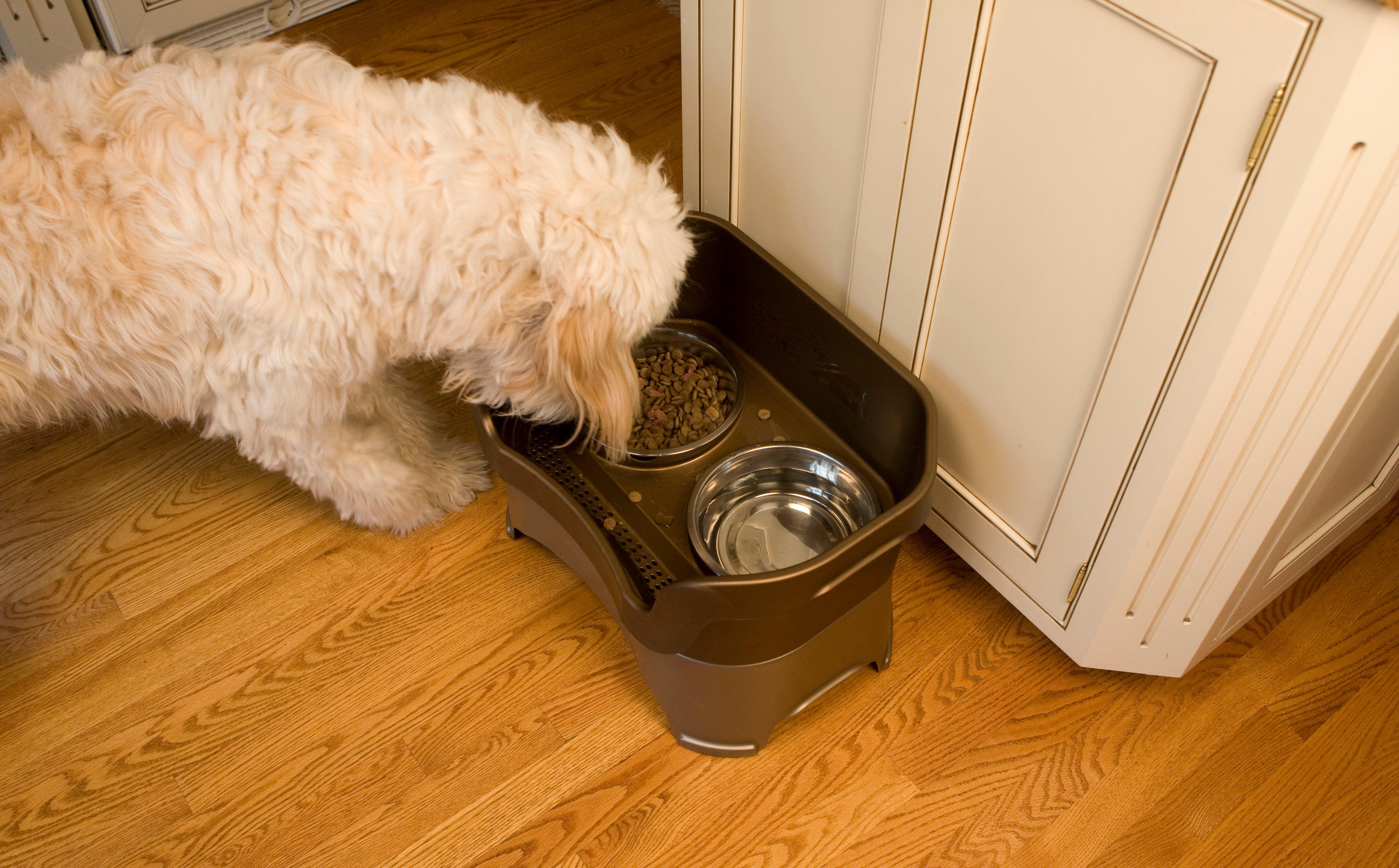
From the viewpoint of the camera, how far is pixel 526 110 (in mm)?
1069

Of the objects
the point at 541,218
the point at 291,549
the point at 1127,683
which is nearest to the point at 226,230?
the point at 541,218

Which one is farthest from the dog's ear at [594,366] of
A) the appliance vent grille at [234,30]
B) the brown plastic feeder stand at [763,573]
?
the appliance vent grille at [234,30]

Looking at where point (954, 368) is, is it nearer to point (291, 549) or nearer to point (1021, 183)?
point (1021, 183)

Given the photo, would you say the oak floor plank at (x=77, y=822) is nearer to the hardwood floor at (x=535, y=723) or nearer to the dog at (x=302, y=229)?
the hardwood floor at (x=535, y=723)

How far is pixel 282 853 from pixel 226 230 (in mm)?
718

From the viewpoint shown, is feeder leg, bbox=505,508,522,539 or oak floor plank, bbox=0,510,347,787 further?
feeder leg, bbox=505,508,522,539

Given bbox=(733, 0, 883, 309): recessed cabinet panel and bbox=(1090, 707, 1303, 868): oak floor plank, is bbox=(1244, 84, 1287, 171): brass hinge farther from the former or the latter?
bbox=(1090, 707, 1303, 868): oak floor plank

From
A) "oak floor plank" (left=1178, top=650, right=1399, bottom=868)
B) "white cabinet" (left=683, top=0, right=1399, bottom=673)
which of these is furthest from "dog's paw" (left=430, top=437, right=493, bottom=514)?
"oak floor plank" (left=1178, top=650, right=1399, bottom=868)

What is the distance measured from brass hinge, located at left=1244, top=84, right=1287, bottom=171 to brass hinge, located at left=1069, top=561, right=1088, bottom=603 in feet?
1.72

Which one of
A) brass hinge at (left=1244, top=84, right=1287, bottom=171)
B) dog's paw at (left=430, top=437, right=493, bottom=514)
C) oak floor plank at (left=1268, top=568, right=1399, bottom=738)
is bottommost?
oak floor plank at (left=1268, top=568, right=1399, bottom=738)

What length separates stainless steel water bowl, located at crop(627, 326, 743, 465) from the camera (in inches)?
54.1

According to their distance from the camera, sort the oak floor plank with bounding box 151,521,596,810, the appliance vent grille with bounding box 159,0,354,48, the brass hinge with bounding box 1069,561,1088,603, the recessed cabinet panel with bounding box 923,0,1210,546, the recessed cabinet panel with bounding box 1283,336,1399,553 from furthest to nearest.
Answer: the appliance vent grille with bounding box 159,0,354,48, the oak floor plank with bounding box 151,521,596,810, the brass hinge with bounding box 1069,561,1088,603, the recessed cabinet panel with bounding box 1283,336,1399,553, the recessed cabinet panel with bounding box 923,0,1210,546

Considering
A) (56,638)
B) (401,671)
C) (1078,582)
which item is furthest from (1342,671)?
(56,638)

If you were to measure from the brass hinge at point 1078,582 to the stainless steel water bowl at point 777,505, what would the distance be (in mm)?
251
